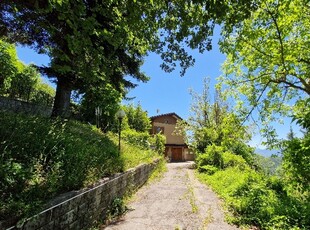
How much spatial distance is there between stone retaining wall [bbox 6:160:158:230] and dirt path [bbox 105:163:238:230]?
1.81 feet

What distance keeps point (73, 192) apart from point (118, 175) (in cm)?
249

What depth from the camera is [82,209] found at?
175 inches

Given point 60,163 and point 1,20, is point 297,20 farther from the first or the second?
point 1,20

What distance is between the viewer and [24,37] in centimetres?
996

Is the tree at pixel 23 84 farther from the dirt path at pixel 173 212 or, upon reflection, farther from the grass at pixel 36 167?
the dirt path at pixel 173 212

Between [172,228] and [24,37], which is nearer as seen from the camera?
[172,228]

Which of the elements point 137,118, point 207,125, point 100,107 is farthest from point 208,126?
point 100,107

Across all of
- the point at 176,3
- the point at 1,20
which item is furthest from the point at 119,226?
the point at 1,20

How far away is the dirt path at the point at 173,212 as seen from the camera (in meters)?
5.32

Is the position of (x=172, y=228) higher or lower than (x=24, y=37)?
lower

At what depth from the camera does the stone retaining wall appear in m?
3.24

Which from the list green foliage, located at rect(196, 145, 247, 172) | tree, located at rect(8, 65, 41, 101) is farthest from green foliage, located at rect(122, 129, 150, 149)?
tree, located at rect(8, 65, 41, 101)

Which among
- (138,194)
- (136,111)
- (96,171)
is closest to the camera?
(96,171)

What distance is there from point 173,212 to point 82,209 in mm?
2804
